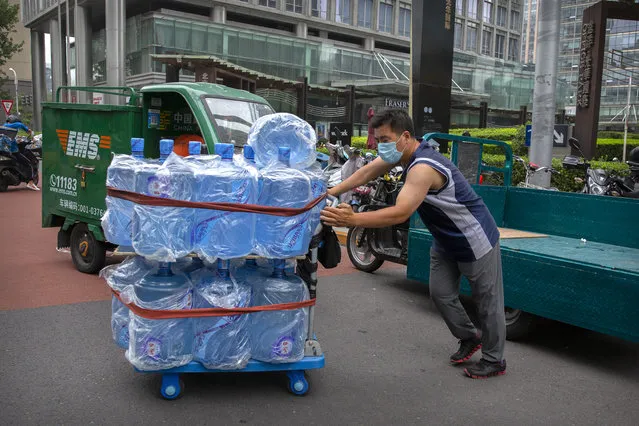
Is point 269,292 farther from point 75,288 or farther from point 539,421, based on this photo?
point 75,288

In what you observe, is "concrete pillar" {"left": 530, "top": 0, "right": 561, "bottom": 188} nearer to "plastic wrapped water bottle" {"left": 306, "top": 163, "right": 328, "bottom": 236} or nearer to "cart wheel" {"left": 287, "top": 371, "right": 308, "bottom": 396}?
"plastic wrapped water bottle" {"left": 306, "top": 163, "right": 328, "bottom": 236}

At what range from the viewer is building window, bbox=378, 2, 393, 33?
169 feet

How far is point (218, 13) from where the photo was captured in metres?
40.1

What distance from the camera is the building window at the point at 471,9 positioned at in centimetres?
6091

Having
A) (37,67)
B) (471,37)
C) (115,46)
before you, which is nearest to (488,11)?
(471,37)

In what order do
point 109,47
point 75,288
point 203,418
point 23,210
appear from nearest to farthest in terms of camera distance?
point 203,418, point 75,288, point 23,210, point 109,47

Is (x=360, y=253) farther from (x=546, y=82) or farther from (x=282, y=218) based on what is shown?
(x=546, y=82)

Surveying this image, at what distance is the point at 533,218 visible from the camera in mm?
6590

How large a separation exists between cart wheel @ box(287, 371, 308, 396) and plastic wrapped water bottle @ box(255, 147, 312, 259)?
2.54ft

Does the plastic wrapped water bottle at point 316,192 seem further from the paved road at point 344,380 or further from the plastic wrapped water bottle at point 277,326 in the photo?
the paved road at point 344,380

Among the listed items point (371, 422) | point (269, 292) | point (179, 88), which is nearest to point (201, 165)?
point (269, 292)

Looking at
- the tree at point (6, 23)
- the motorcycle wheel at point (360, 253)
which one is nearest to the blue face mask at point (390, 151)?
the motorcycle wheel at point (360, 253)

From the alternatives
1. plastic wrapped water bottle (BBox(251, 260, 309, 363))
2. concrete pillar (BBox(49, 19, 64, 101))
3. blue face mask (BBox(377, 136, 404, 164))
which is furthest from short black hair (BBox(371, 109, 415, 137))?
concrete pillar (BBox(49, 19, 64, 101))

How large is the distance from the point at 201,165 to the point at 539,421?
258 centimetres
